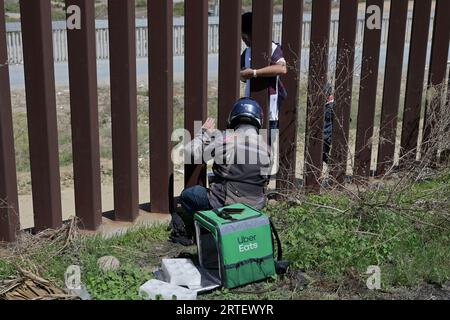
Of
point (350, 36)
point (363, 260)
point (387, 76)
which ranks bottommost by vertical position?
point (363, 260)

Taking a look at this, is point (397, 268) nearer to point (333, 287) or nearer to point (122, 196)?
point (333, 287)

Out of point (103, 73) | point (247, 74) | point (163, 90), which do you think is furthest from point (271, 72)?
point (103, 73)

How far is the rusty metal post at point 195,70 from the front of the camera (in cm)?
527

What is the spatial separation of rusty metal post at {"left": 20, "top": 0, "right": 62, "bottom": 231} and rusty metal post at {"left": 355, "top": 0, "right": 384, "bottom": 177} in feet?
9.62

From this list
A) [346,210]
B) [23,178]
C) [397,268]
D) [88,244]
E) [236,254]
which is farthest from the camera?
[23,178]

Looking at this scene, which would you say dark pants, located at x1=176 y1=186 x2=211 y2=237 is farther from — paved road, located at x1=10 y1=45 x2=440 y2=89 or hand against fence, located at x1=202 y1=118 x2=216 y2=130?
paved road, located at x1=10 y1=45 x2=440 y2=89

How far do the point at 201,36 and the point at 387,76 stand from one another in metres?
2.10

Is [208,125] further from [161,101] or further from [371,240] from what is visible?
[371,240]

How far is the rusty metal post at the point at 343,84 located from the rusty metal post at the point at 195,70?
51.2 inches

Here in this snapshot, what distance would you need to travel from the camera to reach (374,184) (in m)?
5.55

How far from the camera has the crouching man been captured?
15.6 feet

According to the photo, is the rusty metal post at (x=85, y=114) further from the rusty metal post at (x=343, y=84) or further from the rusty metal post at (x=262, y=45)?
the rusty metal post at (x=343, y=84)

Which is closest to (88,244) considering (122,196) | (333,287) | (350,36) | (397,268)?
(122,196)

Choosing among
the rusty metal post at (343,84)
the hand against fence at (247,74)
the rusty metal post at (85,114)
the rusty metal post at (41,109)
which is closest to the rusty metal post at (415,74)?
the rusty metal post at (343,84)
